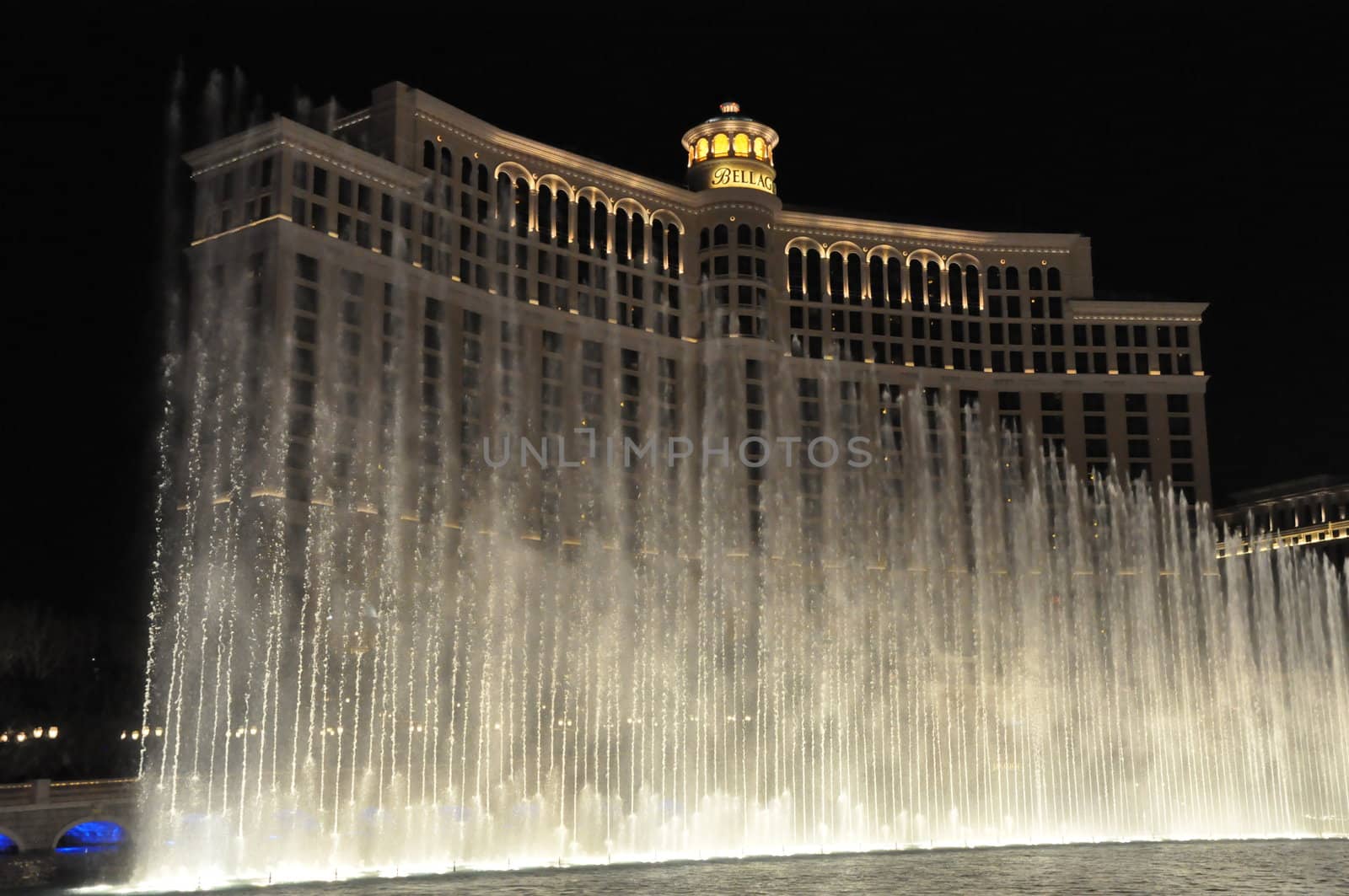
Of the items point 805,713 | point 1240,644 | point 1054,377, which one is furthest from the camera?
point 1054,377

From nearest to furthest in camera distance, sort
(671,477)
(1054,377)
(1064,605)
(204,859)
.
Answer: (204,859) < (1064,605) < (671,477) < (1054,377)

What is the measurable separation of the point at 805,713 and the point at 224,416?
2537 centimetres

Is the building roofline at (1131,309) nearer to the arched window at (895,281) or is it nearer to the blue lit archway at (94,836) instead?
the arched window at (895,281)

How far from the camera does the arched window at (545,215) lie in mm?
72062

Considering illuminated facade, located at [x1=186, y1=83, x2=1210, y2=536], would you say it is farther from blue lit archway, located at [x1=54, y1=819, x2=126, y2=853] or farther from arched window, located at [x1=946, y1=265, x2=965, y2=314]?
blue lit archway, located at [x1=54, y1=819, x2=126, y2=853]

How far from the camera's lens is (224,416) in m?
58.8

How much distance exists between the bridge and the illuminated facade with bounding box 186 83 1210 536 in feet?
49.0

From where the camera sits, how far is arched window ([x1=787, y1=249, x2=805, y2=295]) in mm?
81250

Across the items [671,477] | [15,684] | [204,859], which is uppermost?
[671,477]

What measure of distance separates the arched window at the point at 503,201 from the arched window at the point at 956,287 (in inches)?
1083

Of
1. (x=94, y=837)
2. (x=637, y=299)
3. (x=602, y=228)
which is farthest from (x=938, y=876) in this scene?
(x=602, y=228)

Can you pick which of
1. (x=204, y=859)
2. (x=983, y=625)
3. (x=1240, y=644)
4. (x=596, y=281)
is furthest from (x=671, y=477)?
(x=204, y=859)

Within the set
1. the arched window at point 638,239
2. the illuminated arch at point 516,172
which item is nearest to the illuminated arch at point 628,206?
the arched window at point 638,239

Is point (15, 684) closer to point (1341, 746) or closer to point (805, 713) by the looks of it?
point (805, 713)
